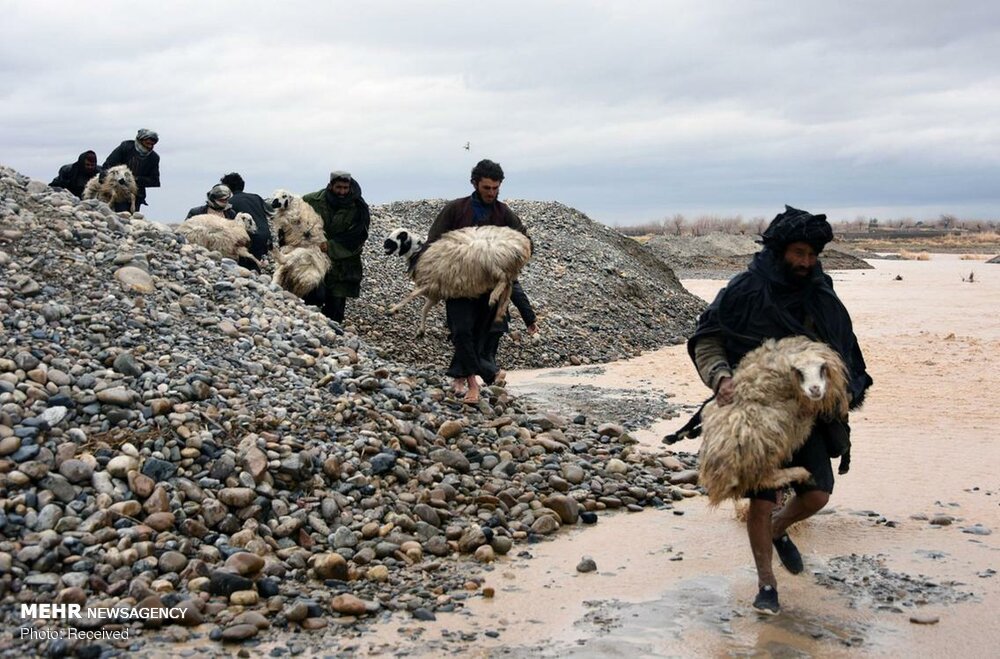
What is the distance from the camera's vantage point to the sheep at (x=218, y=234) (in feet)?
29.9

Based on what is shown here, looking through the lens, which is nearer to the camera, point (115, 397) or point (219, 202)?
point (115, 397)

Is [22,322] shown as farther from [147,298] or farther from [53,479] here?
[53,479]

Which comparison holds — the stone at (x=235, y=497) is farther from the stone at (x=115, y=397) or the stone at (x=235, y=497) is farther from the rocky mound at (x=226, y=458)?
the stone at (x=115, y=397)

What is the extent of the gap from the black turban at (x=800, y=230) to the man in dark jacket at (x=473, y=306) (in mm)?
2994

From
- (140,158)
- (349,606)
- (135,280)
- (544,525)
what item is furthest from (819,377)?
(140,158)

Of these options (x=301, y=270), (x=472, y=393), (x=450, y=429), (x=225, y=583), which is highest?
(x=301, y=270)

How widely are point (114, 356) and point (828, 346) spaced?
373cm

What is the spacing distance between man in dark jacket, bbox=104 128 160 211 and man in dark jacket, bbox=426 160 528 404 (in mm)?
5474

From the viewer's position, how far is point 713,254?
36500mm

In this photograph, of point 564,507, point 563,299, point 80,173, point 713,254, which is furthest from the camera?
point 713,254

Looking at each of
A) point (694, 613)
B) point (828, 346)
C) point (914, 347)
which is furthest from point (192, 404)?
point (914, 347)

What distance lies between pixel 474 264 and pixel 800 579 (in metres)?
3.09

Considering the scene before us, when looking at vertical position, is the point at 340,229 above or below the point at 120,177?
below

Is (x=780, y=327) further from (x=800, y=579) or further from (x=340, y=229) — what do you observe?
(x=340, y=229)
